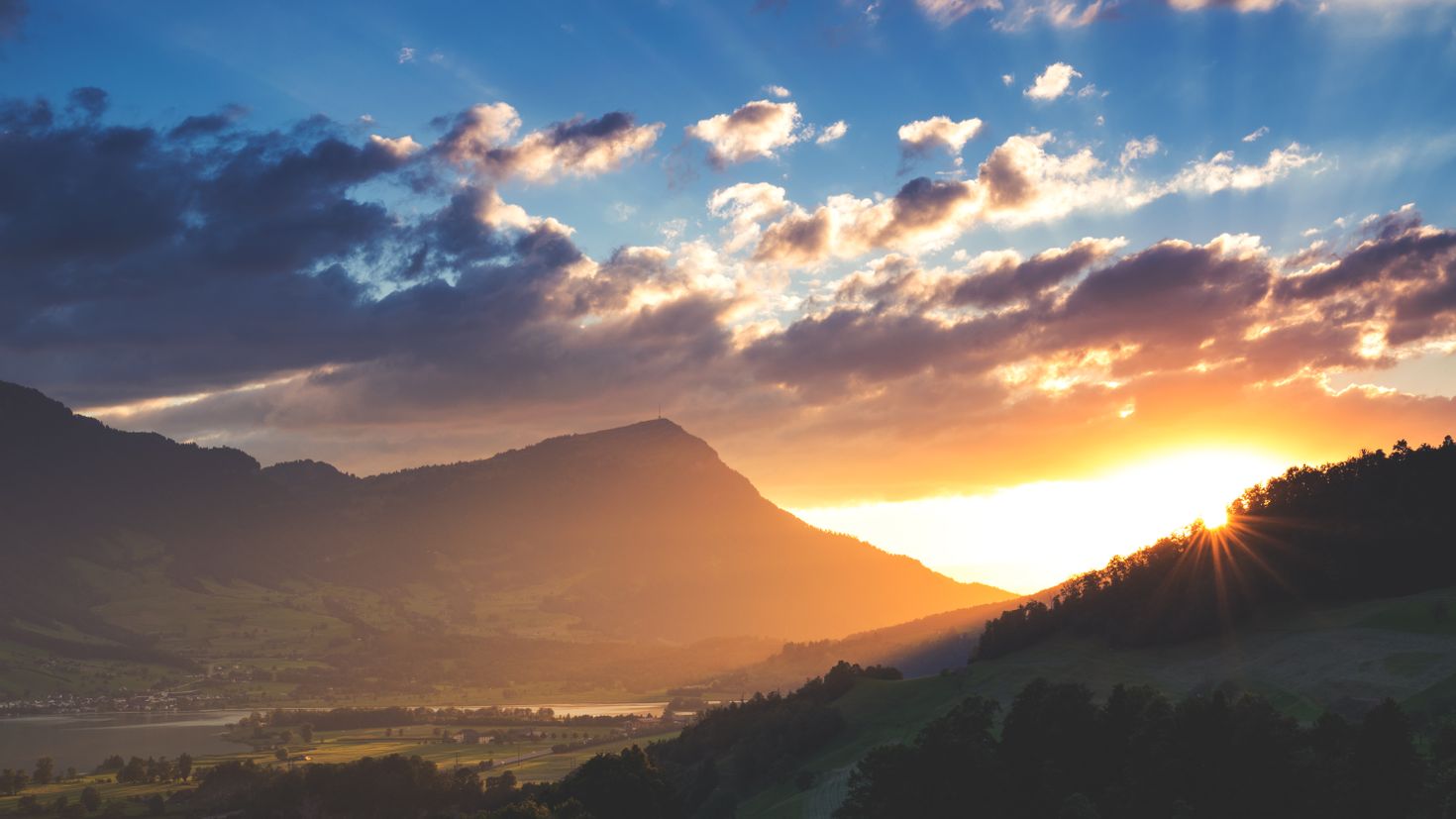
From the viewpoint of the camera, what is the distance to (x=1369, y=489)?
530ft

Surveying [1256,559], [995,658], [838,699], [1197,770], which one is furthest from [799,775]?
[1256,559]

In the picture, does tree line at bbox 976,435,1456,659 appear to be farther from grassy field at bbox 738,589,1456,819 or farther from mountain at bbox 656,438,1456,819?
grassy field at bbox 738,589,1456,819

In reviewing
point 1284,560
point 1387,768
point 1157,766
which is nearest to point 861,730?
point 1284,560

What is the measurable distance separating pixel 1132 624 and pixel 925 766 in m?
79.2

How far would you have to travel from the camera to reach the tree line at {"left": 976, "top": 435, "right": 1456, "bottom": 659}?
479ft

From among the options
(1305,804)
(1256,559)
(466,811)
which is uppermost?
(1256,559)

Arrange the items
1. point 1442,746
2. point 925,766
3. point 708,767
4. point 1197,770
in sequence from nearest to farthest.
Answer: point 1442,746 → point 1197,770 → point 925,766 → point 708,767

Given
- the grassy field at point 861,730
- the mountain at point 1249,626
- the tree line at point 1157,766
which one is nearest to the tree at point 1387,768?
the tree line at point 1157,766

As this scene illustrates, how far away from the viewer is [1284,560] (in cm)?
15375

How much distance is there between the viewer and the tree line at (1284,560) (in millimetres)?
145875

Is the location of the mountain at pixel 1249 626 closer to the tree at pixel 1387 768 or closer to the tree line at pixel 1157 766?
the tree line at pixel 1157 766

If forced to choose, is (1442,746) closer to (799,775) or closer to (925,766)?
(925,766)

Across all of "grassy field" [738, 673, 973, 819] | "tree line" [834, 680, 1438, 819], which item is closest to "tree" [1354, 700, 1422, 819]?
"tree line" [834, 680, 1438, 819]

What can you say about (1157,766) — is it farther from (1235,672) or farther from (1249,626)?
(1249,626)
